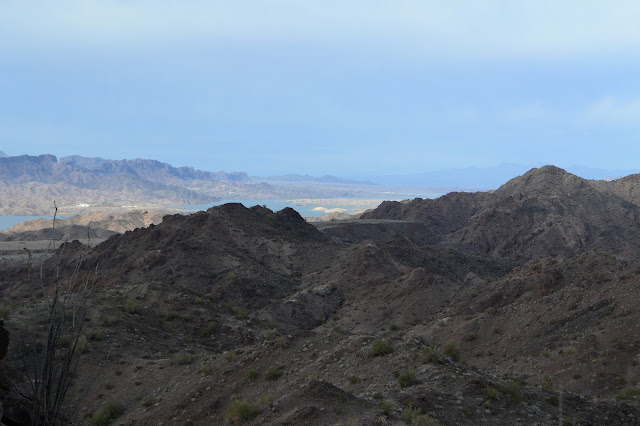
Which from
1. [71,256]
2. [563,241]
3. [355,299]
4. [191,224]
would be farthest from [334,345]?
[563,241]

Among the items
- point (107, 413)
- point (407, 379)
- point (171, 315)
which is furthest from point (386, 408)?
point (171, 315)

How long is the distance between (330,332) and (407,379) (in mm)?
8463

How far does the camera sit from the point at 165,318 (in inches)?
967

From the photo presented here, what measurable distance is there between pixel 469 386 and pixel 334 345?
5158mm

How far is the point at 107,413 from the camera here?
15.1 metres

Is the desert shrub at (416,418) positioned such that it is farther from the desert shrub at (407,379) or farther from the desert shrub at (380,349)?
the desert shrub at (380,349)

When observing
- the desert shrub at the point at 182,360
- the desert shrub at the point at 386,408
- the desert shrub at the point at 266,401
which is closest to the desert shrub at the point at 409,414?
the desert shrub at the point at 386,408

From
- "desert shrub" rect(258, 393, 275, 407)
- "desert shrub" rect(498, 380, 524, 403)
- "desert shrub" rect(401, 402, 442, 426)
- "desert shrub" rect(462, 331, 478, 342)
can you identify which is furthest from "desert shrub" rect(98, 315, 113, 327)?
"desert shrub" rect(498, 380, 524, 403)

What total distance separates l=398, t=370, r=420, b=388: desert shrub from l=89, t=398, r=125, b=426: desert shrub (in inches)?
317

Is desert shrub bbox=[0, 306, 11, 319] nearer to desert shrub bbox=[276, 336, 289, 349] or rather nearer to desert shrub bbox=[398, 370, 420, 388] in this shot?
desert shrub bbox=[276, 336, 289, 349]

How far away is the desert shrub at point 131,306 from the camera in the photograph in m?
24.0

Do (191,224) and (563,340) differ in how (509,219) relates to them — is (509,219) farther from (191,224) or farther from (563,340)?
(563,340)

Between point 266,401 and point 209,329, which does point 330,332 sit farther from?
point 266,401

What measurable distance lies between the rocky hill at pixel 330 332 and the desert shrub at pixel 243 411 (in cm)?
3
